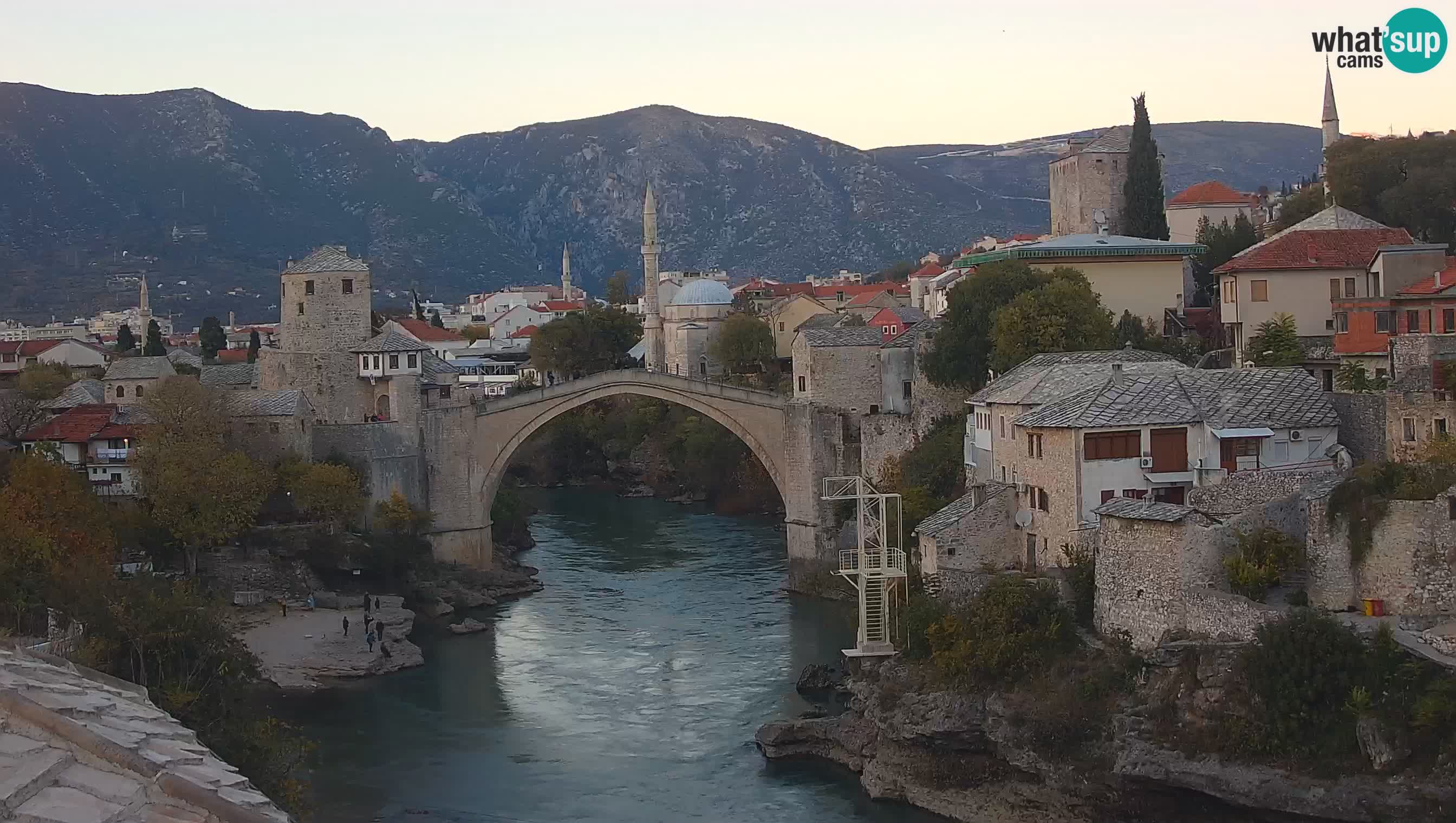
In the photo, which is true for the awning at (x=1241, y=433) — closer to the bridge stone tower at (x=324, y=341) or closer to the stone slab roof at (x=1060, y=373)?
the stone slab roof at (x=1060, y=373)

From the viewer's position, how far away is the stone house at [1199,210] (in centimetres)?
5619

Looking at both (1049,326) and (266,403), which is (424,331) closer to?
(266,403)

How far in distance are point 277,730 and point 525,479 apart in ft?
134

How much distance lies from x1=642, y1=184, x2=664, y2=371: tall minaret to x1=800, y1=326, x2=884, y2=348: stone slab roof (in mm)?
22399

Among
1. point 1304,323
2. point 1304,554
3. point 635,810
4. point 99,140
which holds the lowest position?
point 635,810

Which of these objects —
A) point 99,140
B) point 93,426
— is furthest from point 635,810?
point 99,140

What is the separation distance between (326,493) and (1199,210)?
29.4 metres

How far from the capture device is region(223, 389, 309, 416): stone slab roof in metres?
42.1

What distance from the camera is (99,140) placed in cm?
14112

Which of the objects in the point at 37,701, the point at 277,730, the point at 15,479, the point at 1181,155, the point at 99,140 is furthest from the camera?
the point at 1181,155

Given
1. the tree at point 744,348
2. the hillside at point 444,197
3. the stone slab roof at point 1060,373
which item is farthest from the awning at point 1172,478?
the hillside at point 444,197

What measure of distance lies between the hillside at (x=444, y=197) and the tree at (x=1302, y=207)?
286 feet

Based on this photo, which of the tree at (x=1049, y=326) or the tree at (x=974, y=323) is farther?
the tree at (x=974, y=323)

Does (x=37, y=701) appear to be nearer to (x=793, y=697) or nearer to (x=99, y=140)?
(x=793, y=697)
